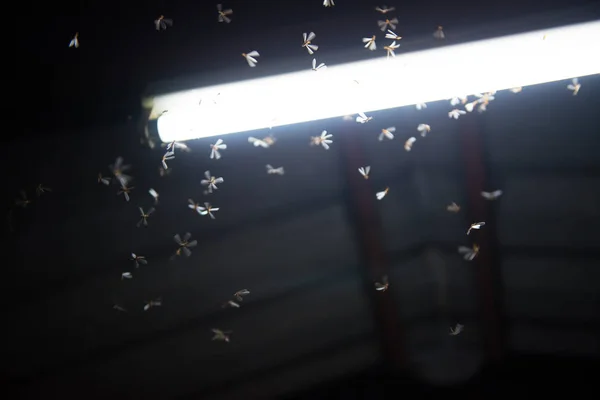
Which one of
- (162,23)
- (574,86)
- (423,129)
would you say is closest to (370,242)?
(423,129)

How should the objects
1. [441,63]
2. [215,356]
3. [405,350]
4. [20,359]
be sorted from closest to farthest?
[441,63] → [20,359] → [215,356] → [405,350]

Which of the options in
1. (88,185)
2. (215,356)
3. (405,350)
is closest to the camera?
(88,185)

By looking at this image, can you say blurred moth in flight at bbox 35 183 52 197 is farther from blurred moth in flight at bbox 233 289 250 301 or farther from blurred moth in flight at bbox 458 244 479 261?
blurred moth in flight at bbox 458 244 479 261

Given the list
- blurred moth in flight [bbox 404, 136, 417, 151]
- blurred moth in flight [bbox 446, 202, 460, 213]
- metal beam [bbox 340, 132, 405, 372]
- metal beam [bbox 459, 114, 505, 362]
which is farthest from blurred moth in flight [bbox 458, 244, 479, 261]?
blurred moth in flight [bbox 404, 136, 417, 151]

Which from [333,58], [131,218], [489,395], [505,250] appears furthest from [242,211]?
[489,395]

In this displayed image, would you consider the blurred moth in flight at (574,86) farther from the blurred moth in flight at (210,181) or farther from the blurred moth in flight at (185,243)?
the blurred moth in flight at (185,243)

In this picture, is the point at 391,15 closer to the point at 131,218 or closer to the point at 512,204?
the point at 512,204

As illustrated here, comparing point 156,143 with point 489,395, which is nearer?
point 156,143

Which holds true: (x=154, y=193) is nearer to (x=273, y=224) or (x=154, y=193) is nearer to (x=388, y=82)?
(x=273, y=224)
